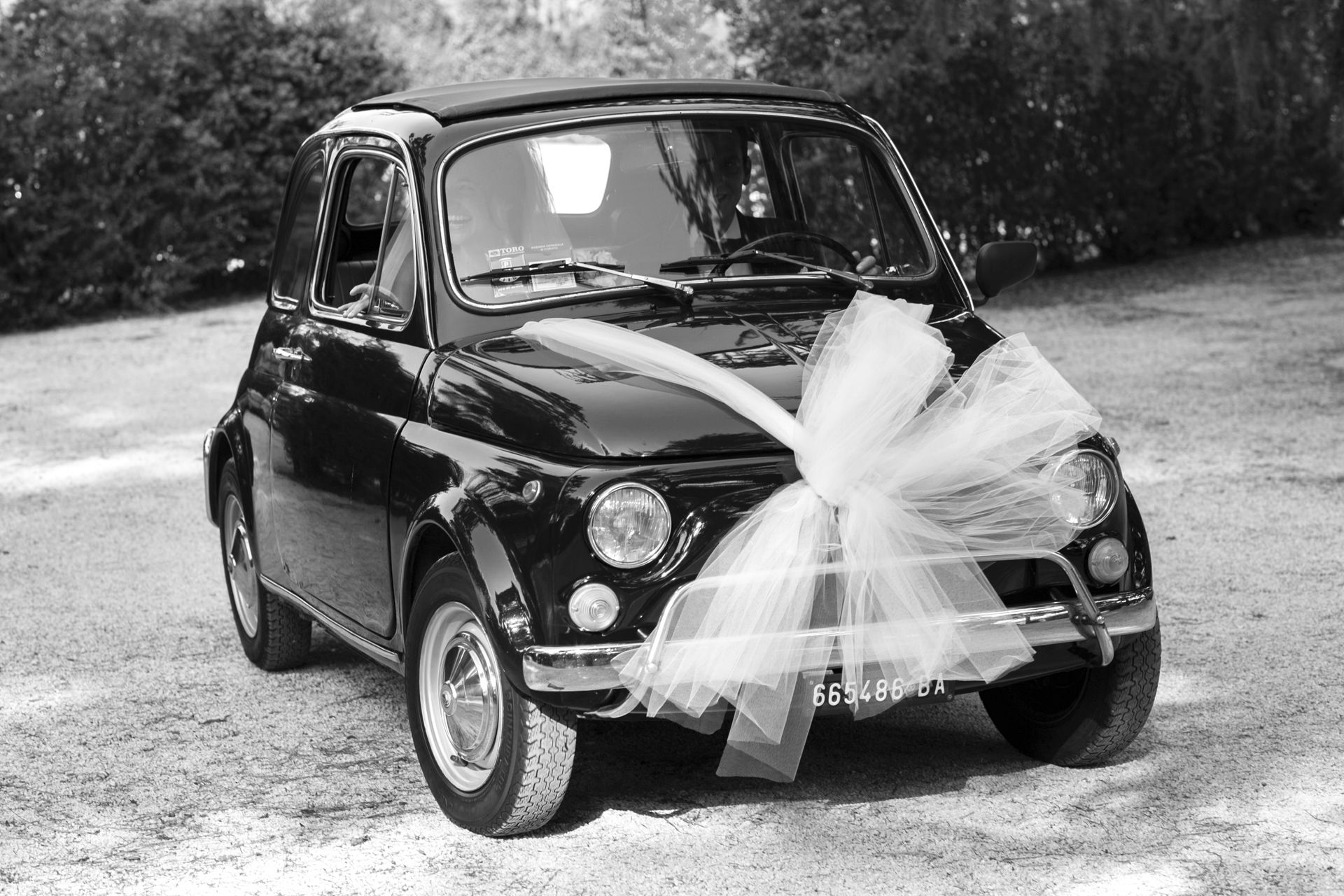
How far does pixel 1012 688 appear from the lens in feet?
16.7

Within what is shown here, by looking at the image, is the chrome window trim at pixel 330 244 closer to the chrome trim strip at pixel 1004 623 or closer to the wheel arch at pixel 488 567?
the wheel arch at pixel 488 567

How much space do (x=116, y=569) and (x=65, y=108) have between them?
10851 mm

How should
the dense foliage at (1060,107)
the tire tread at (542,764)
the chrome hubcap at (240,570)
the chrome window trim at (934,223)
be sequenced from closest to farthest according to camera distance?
1. the tire tread at (542,764)
2. the chrome window trim at (934,223)
3. the chrome hubcap at (240,570)
4. the dense foliage at (1060,107)

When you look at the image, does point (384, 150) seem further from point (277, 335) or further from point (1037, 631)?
point (1037, 631)

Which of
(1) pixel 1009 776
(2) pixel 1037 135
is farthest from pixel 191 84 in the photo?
(1) pixel 1009 776

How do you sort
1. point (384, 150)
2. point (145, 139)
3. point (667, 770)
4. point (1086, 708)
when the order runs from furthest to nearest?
point (145, 139)
point (384, 150)
point (667, 770)
point (1086, 708)

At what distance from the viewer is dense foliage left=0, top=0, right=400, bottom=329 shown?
17.6 meters

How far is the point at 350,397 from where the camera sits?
5219 mm

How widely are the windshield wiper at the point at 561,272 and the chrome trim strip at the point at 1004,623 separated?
124 cm

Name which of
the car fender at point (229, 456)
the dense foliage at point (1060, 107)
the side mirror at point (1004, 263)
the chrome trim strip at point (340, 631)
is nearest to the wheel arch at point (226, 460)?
the car fender at point (229, 456)

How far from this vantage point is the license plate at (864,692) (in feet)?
13.4

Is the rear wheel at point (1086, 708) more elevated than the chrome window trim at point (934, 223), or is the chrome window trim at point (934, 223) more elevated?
the chrome window trim at point (934, 223)

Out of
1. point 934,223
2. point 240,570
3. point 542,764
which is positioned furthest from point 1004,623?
point 240,570

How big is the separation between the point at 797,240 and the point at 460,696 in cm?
178
